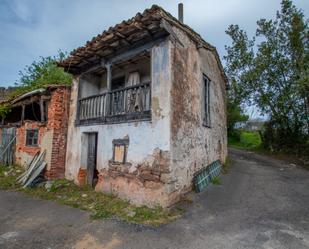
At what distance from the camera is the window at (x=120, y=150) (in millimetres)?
6383

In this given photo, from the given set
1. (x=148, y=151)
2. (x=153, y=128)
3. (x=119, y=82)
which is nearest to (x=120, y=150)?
(x=148, y=151)

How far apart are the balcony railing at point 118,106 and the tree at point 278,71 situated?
10391mm

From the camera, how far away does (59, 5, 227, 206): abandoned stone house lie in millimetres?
5641

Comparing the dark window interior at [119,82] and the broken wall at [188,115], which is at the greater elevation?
the dark window interior at [119,82]

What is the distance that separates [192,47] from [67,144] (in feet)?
19.0

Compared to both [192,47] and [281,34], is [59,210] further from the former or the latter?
[281,34]

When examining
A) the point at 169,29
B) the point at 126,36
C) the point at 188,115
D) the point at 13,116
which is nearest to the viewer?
the point at 169,29

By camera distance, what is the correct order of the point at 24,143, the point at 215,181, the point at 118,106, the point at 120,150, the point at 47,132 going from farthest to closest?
the point at 24,143
the point at 47,132
the point at 215,181
the point at 118,106
the point at 120,150

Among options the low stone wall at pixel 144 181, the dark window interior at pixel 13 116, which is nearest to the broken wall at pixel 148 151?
the low stone wall at pixel 144 181

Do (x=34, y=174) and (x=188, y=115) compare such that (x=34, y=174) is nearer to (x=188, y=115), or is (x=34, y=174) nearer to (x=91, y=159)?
(x=91, y=159)

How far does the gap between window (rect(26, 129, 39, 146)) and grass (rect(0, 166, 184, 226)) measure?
152cm

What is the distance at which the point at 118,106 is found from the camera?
6.92 meters

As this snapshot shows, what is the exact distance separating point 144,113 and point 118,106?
3.95 feet

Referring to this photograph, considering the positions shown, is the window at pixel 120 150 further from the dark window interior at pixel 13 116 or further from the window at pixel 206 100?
the dark window interior at pixel 13 116
